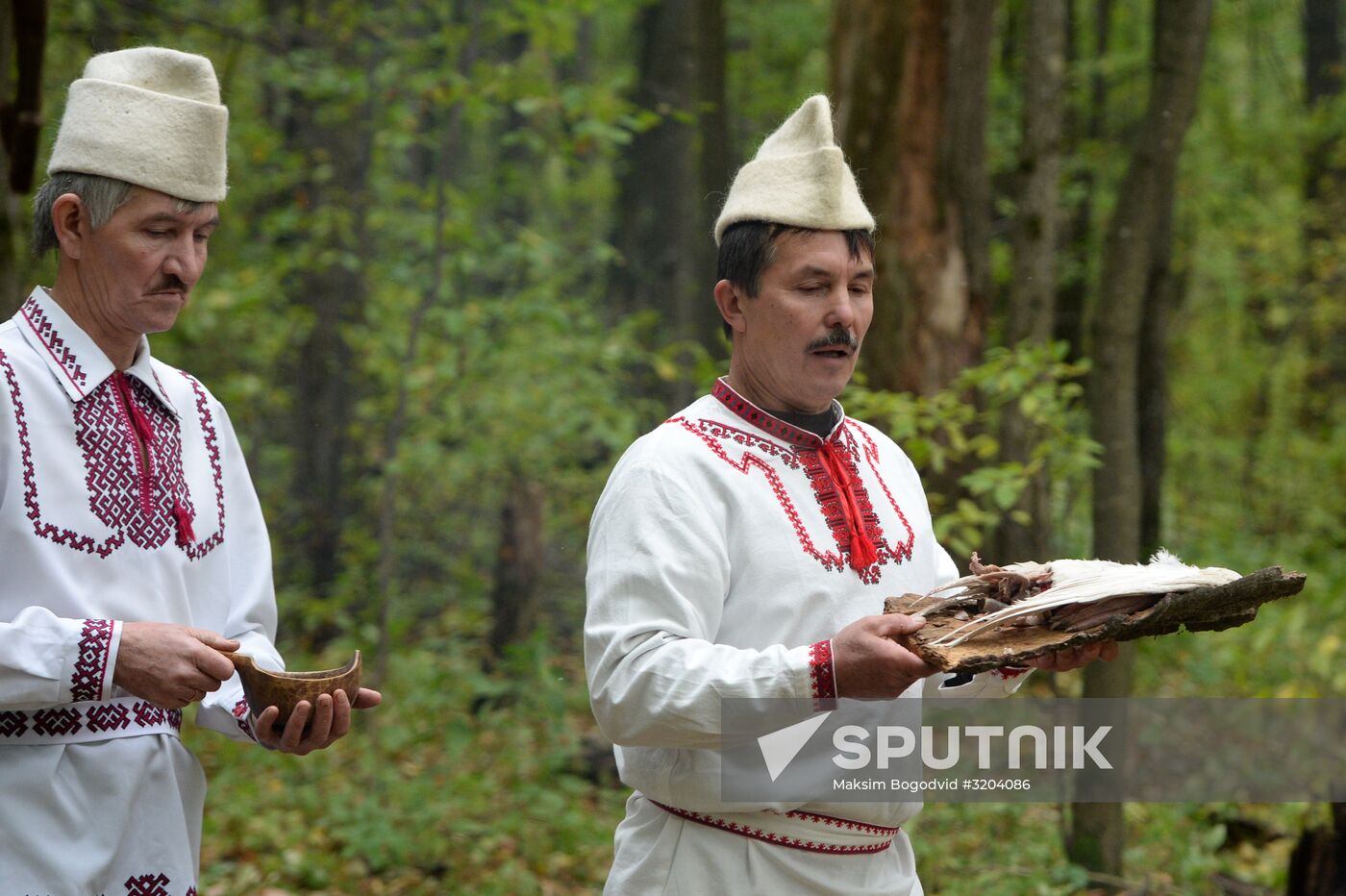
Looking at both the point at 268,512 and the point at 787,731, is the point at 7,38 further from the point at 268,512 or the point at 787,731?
the point at 268,512

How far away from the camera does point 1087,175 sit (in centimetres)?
1225

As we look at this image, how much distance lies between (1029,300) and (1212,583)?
3570 millimetres

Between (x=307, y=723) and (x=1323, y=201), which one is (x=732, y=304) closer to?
(x=307, y=723)

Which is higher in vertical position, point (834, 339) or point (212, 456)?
point (834, 339)

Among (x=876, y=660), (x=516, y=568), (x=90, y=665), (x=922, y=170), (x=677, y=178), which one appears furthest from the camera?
(x=677, y=178)

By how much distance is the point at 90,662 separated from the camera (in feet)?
7.04

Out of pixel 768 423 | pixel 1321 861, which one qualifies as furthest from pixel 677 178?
pixel 768 423

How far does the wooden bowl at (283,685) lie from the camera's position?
226 centimetres

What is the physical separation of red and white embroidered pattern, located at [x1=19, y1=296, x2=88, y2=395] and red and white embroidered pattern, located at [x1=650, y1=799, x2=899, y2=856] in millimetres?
1322

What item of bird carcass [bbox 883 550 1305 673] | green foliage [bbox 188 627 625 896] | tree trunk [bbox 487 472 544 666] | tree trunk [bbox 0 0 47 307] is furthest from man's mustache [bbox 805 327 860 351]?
tree trunk [bbox 487 472 544 666]

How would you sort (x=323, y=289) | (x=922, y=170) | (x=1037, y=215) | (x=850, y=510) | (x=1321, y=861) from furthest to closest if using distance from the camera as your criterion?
1. (x=323, y=289)
2. (x=922, y=170)
3. (x=1037, y=215)
4. (x=1321, y=861)
5. (x=850, y=510)

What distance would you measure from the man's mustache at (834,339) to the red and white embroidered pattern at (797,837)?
85 cm

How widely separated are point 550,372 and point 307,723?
5.12 m

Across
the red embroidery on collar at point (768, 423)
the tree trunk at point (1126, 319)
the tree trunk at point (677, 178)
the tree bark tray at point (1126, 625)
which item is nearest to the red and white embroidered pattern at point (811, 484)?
the red embroidery on collar at point (768, 423)
